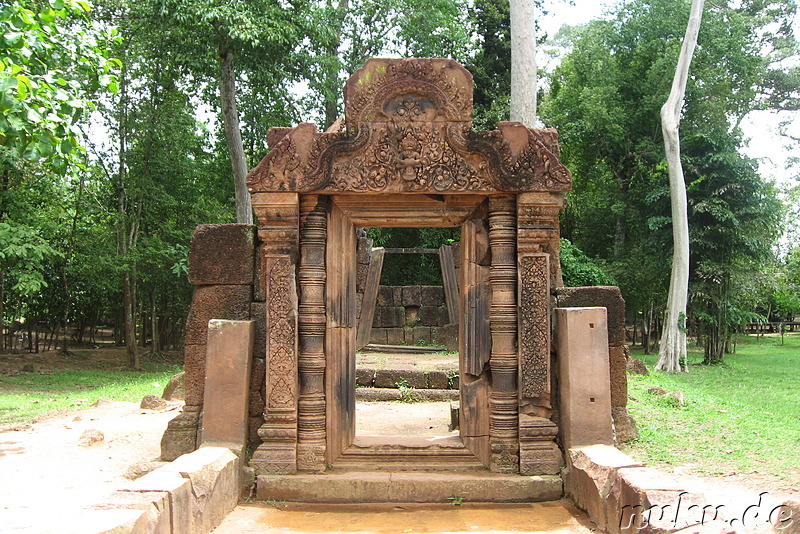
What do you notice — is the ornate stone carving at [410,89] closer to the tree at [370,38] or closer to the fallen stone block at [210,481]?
the fallen stone block at [210,481]

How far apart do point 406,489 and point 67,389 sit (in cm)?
959

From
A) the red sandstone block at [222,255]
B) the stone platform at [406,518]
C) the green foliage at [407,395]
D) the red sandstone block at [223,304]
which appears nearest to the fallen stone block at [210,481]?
the stone platform at [406,518]

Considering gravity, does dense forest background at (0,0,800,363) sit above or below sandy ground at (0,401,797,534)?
above

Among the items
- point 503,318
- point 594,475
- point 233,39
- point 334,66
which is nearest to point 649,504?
point 594,475

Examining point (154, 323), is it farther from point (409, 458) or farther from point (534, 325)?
point (534, 325)

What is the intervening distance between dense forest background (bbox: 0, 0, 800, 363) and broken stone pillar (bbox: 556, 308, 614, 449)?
9.58 m

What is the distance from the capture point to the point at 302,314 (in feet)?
17.4

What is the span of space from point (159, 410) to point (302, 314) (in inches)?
167

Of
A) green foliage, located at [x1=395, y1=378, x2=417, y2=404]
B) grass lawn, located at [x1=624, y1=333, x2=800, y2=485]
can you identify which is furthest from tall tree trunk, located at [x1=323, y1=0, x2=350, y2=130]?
grass lawn, located at [x1=624, y1=333, x2=800, y2=485]

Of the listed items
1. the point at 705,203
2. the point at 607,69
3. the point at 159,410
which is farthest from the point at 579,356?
the point at 607,69

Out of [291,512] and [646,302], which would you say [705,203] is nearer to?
[646,302]

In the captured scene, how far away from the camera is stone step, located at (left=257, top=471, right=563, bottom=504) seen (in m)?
4.94

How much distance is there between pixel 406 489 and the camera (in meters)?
4.95

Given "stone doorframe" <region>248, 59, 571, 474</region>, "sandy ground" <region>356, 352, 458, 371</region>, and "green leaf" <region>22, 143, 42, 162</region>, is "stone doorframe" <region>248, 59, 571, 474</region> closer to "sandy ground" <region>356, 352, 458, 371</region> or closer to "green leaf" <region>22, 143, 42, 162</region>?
"green leaf" <region>22, 143, 42, 162</region>
